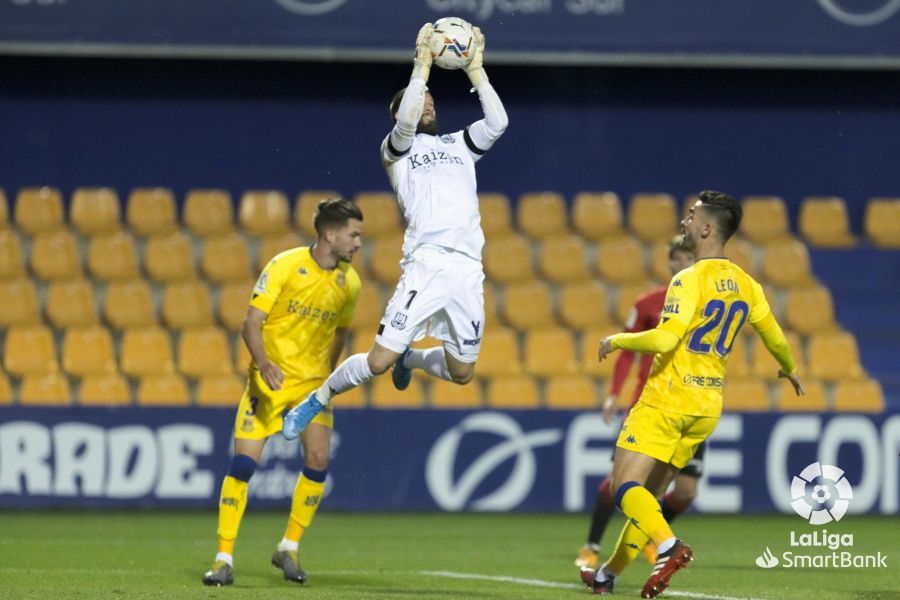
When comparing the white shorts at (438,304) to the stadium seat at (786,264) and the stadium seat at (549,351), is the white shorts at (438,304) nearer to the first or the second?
the stadium seat at (549,351)

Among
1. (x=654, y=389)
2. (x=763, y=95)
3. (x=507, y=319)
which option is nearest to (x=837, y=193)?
(x=763, y=95)

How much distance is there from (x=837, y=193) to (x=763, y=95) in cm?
131

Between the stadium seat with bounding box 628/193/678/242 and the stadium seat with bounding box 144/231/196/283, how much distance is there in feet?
14.3

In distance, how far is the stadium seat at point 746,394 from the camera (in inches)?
523

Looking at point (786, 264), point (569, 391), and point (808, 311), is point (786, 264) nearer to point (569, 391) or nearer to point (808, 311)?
point (808, 311)

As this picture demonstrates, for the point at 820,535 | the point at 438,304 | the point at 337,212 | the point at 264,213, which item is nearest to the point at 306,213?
the point at 264,213

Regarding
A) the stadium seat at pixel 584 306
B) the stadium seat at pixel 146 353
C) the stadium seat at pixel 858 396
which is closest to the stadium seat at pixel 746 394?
the stadium seat at pixel 858 396

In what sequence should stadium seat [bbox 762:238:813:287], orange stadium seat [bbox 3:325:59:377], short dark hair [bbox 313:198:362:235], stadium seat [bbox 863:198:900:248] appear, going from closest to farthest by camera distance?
1. short dark hair [bbox 313:198:362:235]
2. orange stadium seat [bbox 3:325:59:377]
3. stadium seat [bbox 762:238:813:287]
4. stadium seat [bbox 863:198:900:248]

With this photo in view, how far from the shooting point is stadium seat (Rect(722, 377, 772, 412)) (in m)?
13.3

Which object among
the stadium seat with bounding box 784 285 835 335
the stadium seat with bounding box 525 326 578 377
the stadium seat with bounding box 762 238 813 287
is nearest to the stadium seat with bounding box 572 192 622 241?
the stadium seat with bounding box 762 238 813 287

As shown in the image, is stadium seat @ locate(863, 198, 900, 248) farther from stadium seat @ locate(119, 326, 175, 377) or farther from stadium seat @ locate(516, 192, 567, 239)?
stadium seat @ locate(119, 326, 175, 377)

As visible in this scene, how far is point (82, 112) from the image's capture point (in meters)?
15.5

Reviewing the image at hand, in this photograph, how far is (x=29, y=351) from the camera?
13.1 m

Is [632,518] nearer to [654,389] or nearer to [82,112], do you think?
[654,389]
